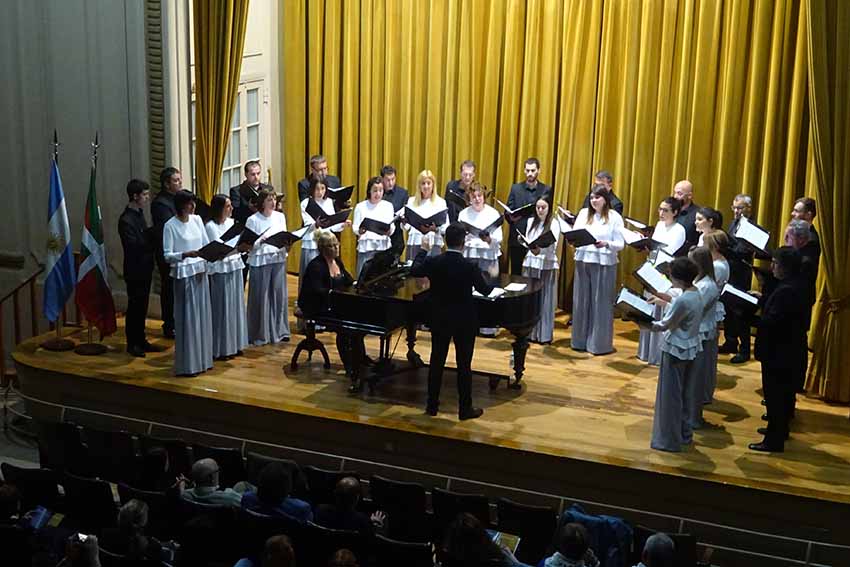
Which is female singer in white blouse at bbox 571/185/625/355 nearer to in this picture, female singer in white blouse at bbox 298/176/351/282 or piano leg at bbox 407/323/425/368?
→ piano leg at bbox 407/323/425/368

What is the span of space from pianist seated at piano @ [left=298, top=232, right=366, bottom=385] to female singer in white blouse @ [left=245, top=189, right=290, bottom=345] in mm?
990

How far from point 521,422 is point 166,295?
11.1 ft

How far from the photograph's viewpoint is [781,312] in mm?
7637

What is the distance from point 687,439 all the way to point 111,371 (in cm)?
437

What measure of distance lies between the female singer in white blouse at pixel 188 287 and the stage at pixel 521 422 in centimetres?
16

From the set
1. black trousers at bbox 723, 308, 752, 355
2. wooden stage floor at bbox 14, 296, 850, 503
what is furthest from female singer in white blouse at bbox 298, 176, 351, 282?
black trousers at bbox 723, 308, 752, 355

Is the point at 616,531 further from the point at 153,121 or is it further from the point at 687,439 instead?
the point at 153,121

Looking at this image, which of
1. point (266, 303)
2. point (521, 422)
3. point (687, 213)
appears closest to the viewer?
Answer: point (521, 422)

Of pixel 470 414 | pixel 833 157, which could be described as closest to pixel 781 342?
pixel 833 157

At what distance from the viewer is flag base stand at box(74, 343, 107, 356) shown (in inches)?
381

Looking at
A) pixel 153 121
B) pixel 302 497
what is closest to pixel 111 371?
pixel 153 121

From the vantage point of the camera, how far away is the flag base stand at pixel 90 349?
31.8 feet

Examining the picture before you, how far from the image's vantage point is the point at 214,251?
8.94 metres

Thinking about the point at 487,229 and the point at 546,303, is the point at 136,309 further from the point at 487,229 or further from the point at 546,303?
the point at 546,303
